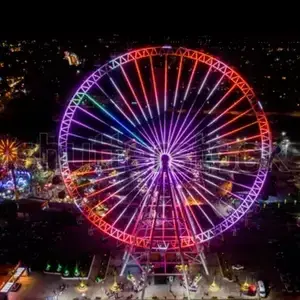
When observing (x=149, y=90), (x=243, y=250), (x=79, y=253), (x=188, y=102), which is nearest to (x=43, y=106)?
(x=149, y=90)

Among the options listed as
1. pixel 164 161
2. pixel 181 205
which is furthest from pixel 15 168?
pixel 164 161

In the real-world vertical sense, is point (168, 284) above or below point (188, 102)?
below

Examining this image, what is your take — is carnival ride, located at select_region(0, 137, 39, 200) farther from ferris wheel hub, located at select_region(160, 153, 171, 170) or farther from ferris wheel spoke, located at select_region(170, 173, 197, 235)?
ferris wheel hub, located at select_region(160, 153, 171, 170)

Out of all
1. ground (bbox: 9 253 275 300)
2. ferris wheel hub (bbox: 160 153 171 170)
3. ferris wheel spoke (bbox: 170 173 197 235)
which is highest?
ferris wheel hub (bbox: 160 153 171 170)

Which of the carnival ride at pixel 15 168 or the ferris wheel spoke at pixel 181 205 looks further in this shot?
the carnival ride at pixel 15 168

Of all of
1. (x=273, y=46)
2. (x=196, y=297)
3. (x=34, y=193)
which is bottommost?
(x=196, y=297)

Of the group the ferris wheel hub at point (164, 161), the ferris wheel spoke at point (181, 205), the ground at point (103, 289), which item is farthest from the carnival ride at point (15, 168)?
the ferris wheel hub at point (164, 161)

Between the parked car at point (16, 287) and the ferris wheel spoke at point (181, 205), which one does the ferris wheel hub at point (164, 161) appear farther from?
the parked car at point (16, 287)

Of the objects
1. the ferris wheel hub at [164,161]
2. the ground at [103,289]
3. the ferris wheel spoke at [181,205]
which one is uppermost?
the ferris wheel hub at [164,161]

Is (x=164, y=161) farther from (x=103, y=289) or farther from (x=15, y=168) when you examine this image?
(x=15, y=168)

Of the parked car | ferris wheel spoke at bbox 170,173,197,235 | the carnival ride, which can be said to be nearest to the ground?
the parked car

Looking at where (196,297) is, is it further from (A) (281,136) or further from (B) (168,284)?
(A) (281,136)
